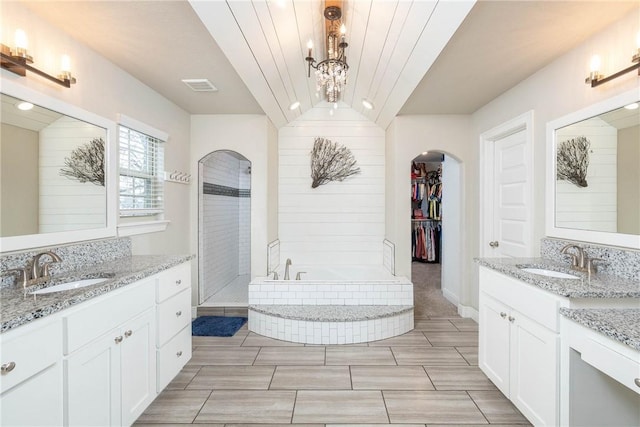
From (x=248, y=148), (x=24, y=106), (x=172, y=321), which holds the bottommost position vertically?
(x=172, y=321)

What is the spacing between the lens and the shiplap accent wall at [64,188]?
192 centimetres

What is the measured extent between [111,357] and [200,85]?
7.67 feet

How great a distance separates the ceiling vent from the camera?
285 cm

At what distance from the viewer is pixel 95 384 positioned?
1.51 m

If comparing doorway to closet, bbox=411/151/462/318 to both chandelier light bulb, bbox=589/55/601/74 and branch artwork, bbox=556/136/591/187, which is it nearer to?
branch artwork, bbox=556/136/591/187

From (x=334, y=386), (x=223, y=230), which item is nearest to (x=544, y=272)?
(x=334, y=386)

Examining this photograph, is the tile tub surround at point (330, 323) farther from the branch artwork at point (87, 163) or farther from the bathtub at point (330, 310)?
the branch artwork at point (87, 163)

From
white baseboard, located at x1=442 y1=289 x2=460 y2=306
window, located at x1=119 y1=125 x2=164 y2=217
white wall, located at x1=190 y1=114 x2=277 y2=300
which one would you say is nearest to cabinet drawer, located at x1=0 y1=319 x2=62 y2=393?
window, located at x1=119 y1=125 x2=164 y2=217

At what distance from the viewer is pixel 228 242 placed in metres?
5.02

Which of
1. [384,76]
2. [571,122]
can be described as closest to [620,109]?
[571,122]

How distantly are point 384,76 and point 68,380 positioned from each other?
314cm

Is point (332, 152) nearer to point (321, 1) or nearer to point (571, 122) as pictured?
point (321, 1)

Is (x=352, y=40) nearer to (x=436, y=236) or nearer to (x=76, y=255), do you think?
(x=76, y=255)

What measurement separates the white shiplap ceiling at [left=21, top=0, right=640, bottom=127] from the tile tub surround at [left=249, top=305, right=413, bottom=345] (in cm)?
215
